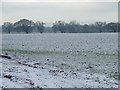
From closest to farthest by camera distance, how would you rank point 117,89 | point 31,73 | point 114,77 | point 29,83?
1. point 29,83
2. point 117,89
3. point 31,73
4. point 114,77

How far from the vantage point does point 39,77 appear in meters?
19.1

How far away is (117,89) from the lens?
18422 mm

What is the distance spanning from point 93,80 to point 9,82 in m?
6.07

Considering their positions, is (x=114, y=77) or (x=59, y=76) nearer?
(x=59, y=76)

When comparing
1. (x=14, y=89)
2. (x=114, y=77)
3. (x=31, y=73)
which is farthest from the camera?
(x=114, y=77)

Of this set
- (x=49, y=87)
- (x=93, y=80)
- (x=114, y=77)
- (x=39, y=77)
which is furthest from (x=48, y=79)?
(x=114, y=77)

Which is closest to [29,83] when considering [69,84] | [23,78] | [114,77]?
[23,78]

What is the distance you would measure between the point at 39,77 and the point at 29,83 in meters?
2.04

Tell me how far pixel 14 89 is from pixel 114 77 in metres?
8.77

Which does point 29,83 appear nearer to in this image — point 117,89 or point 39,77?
point 39,77

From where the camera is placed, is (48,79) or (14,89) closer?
(14,89)

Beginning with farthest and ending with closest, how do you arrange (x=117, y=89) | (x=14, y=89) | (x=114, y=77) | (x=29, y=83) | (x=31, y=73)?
(x=114, y=77) → (x=31, y=73) → (x=117, y=89) → (x=29, y=83) → (x=14, y=89)

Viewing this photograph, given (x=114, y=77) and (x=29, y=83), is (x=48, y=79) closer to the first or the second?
(x=29, y=83)

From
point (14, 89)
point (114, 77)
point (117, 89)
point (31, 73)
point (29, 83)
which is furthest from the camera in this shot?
point (114, 77)
